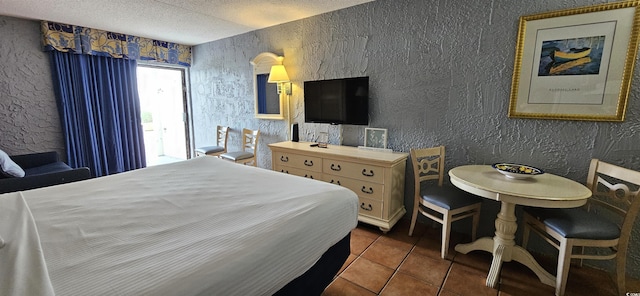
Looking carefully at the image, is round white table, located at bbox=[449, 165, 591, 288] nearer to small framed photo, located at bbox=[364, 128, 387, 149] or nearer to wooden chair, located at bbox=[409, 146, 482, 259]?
wooden chair, located at bbox=[409, 146, 482, 259]

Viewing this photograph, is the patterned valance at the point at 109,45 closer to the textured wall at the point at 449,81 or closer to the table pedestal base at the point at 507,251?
the textured wall at the point at 449,81

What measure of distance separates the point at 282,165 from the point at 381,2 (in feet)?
6.63

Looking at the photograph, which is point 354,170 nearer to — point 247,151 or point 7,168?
point 247,151

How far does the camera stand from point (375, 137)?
9.62 ft

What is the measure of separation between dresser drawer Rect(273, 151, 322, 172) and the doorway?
2.91 metres

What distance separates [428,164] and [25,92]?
4943 millimetres

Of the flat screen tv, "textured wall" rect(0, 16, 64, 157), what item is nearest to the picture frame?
the flat screen tv

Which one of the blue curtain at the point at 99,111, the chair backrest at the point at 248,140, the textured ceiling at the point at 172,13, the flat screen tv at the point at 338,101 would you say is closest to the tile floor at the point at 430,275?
the flat screen tv at the point at 338,101

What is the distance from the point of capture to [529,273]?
200 centimetres

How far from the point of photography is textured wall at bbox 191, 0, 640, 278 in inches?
80.0

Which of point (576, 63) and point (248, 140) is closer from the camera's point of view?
point (576, 63)

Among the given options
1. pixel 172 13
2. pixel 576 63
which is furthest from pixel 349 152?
pixel 172 13

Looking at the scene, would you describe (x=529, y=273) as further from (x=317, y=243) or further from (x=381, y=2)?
(x=381, y=2)

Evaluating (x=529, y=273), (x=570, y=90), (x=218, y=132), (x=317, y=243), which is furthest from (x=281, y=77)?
(x=529, y=273)
